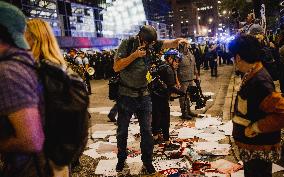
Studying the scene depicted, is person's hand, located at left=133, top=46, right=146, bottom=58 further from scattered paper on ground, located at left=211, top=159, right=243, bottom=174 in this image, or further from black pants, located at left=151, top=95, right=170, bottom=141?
black pants, located at left=151, top=95, right=170, bottom=141

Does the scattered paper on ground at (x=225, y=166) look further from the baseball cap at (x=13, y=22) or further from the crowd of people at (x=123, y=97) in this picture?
the baseball cap at (x=13, y=22)

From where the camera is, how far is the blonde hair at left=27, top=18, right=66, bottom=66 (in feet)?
8.91

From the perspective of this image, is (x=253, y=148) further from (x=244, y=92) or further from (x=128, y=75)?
(x=128, y=75)

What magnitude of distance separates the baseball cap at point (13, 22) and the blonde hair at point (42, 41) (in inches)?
22.5

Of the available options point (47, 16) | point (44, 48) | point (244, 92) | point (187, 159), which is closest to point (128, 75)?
point (187, 159)

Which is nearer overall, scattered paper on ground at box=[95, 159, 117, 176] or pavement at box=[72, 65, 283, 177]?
scattered paper on ground at box=[95, 159, 117, 176]

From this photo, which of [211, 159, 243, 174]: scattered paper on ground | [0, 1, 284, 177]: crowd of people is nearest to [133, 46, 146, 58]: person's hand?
[0, 1, 284, 177]: crowd of people

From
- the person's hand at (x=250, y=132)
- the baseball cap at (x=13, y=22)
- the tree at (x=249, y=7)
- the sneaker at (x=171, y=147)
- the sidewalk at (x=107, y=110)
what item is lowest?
the sidewalk at (x=107, y=110)

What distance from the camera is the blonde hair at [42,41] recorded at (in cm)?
271

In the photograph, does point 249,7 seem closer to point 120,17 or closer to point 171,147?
point 171,147

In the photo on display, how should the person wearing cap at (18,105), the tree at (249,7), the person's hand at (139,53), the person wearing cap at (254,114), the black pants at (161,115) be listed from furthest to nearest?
the tree at (249,7) < the black pants at (161,115) < the person's hand at (139,53) < the person wearing cap at (254,114) < the person wearing cap at (18,105)

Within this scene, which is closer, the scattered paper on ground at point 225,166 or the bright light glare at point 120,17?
the scattered paper on ground at point 225,166

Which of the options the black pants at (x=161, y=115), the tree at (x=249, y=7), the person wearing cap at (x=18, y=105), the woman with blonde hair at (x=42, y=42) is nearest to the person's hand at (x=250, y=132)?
the woman with blonde hair at (x=42, y=42)

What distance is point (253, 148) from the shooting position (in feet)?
10.7
